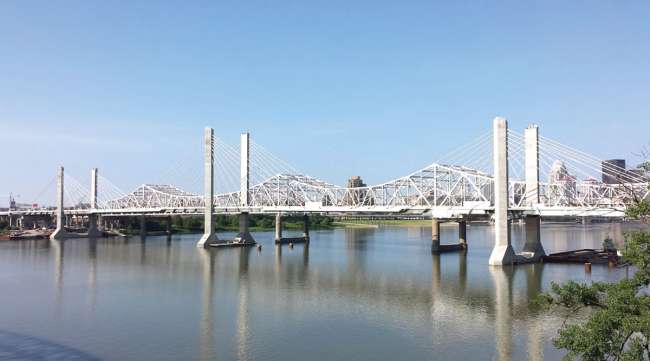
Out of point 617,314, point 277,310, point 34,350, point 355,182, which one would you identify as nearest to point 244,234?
point 277,310

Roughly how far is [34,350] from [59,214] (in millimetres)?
70742

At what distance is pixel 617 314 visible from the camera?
10398mm

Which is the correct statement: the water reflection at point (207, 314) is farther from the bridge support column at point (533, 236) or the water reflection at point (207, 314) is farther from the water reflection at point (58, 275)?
the bridge support column at point (533, 236)

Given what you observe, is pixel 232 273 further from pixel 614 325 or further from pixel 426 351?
pixel 614 325

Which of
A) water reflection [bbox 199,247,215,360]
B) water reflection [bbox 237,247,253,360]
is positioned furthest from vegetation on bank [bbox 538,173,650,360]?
water reflection [bbox 199,247,215,360]

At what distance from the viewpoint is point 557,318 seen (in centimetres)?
2291

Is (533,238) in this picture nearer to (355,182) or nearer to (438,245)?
(438,245)

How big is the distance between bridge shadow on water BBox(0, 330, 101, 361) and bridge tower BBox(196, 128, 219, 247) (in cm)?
4296

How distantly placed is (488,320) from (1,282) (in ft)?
93.8

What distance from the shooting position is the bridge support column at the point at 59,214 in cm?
8075

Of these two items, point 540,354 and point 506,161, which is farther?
point 506,161

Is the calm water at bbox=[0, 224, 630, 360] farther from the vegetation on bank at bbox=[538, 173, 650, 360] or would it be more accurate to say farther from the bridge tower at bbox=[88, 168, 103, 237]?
the bridge tower at bbox=[88, 168, 103, 237]

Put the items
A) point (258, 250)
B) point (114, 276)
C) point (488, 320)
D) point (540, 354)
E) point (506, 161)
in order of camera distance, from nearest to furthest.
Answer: point (540, 354), point (488, 320), point (114, 276), point (506, 161), point (258, 250)

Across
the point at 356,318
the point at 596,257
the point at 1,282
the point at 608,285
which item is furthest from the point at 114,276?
the point at 596,257
